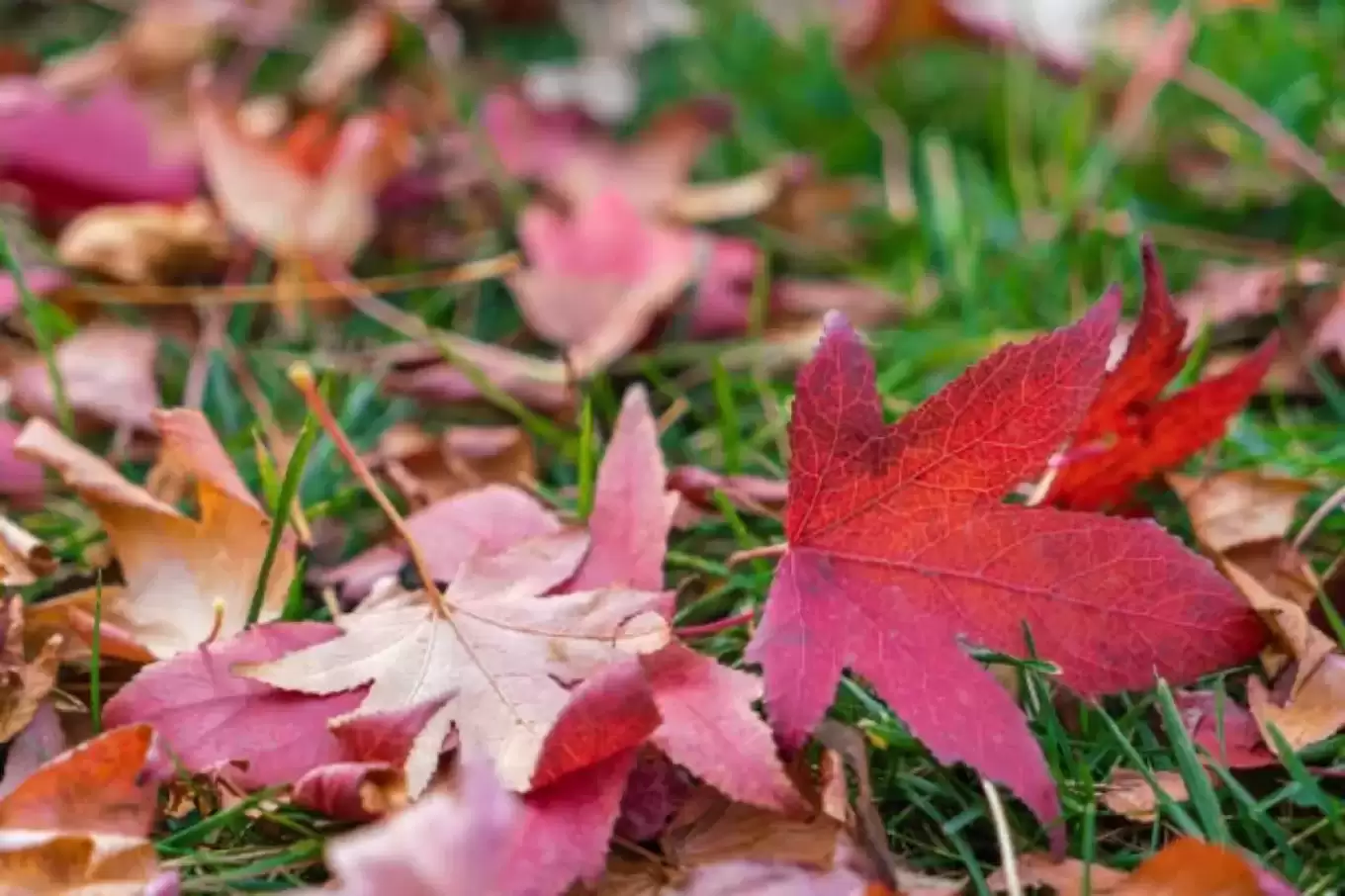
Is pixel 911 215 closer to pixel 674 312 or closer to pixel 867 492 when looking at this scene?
pixel 674 312

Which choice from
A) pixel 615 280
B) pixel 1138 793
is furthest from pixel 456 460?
pixel 1138 793

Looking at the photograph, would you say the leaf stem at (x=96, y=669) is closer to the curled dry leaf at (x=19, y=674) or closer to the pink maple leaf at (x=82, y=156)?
the curled dry leaf at (x=19, y=674)

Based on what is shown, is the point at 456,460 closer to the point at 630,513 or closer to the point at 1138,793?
the point at 630,513

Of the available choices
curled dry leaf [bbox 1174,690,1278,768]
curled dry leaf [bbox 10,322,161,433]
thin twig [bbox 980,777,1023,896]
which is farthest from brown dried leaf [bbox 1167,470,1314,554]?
curled dry leaf [bbox 10,322,161,433]

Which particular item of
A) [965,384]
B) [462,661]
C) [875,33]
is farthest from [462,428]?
[875,33]

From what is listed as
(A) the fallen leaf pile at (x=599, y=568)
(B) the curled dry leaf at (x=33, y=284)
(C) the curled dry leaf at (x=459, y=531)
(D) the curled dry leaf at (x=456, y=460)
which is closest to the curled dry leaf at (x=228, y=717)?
(A) the fallen leaf pile at (x=599, y=568)
